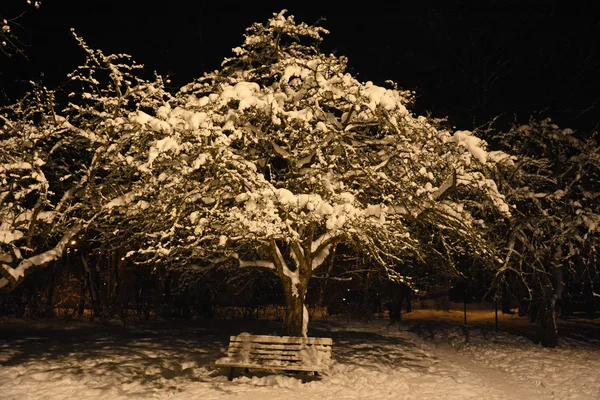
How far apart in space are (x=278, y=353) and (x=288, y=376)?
0.48 metres

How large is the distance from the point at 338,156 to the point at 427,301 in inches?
886

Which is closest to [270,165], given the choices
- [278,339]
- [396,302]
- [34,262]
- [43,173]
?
[278,339]

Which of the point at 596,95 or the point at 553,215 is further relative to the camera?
the point at 596,95

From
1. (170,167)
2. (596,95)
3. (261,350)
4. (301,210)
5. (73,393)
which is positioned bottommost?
(73,393)

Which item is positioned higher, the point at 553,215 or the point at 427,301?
the point at 553,215

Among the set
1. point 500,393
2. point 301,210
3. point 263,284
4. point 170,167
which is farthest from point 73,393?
point 263,284

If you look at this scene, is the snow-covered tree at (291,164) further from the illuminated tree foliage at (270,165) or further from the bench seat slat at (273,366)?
the bench seat slat at (273,366)

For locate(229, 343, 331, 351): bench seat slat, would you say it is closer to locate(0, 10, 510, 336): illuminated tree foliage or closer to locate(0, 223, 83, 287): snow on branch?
locate(0, 10, 510, 336): illuminated tree foliage

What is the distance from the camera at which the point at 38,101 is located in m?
11.8

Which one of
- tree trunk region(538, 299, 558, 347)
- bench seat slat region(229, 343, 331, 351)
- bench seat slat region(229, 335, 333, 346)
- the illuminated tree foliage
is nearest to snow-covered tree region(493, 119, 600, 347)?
tree trunk region(538, 299, 558, 347)

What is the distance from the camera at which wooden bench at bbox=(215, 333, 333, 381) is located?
10.4 m

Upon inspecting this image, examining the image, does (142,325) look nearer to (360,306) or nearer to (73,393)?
(360,306)

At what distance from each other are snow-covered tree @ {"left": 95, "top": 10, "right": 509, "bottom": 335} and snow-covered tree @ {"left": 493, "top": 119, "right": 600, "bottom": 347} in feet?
11.2

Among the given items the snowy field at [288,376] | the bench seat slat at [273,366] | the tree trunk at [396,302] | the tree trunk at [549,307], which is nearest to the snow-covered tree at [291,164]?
the bench seat slat at [273,366]
